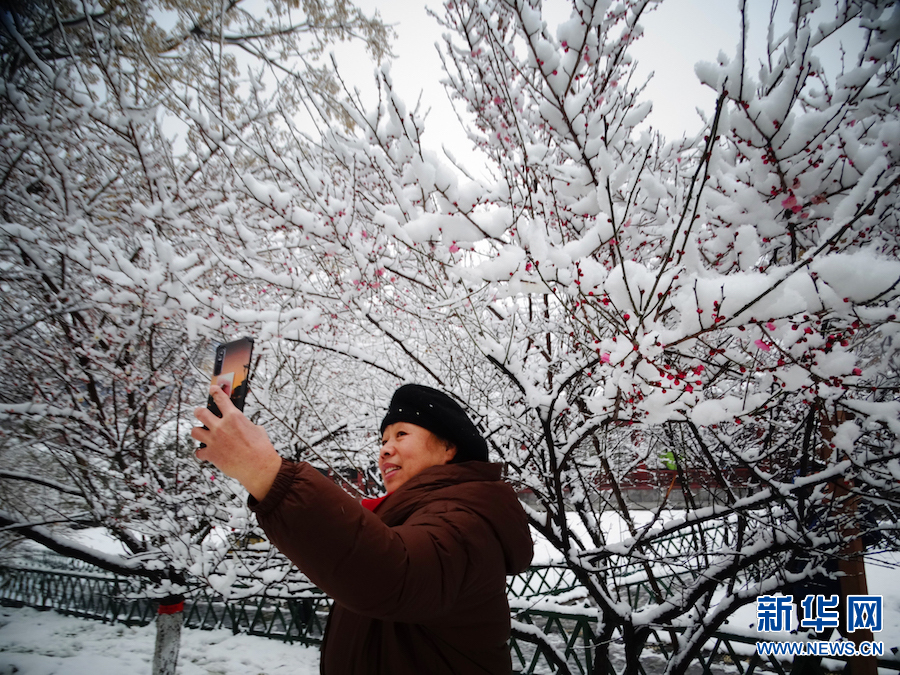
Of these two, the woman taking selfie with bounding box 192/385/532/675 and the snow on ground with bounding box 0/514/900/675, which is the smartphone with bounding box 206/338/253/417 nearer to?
the woman taking selfie with bounding box 192/385/532/675

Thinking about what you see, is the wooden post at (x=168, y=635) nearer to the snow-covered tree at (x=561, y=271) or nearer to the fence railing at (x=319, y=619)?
the fence railing at (x=319, y=619)

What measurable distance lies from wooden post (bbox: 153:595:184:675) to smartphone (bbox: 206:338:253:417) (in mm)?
4909

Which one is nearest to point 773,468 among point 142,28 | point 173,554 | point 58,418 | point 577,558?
point 577,558

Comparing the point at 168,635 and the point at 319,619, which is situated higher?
the point at 168,635

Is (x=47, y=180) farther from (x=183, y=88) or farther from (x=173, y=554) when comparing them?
(x=173, y=554)

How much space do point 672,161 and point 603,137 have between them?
161 centimetres

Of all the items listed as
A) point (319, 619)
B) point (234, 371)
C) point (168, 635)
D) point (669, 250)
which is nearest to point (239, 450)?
point (234, 371)

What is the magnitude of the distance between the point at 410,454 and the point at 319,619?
9.41 metres

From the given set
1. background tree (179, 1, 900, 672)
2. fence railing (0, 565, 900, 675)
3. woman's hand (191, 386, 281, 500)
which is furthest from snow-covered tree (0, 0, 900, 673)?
woman's hand (191, 386, 281, 500)

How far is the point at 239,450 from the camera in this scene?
0.93 m

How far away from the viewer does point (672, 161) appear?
11.2 feet

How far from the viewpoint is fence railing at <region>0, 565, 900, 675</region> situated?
396cm

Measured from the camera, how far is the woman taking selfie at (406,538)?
867mm

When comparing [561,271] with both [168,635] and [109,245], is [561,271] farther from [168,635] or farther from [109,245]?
[168,635]
